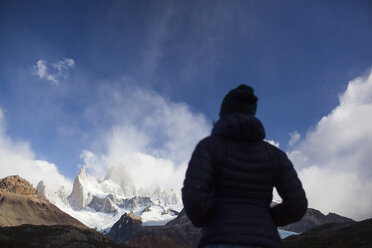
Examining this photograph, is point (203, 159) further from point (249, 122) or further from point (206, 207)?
point (249, 122)

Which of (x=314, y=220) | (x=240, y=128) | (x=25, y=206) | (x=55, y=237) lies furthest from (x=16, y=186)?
(x=240, y=128)

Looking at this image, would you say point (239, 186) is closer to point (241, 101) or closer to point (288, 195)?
point (288, 195)

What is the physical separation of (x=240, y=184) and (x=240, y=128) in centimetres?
75

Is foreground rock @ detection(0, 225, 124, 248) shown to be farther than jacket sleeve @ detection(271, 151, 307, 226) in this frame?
Yes

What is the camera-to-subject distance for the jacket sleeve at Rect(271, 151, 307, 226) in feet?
11.6

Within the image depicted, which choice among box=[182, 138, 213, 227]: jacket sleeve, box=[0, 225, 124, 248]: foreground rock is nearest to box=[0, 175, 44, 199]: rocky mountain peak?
box=[0, 225, 124, 248]: foreground rock

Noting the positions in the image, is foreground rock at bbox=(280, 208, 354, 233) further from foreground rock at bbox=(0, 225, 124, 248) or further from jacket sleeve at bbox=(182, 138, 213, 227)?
jacket sleeve at bbox=(182, 138, 213, 227)

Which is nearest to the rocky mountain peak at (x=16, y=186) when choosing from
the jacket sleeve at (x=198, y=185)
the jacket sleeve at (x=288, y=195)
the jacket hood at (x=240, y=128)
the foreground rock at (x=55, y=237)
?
the foreground rock at (x=55, y=237)

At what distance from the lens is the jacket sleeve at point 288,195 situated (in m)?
3.55

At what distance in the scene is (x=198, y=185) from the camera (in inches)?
122

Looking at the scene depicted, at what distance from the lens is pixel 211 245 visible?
315cm

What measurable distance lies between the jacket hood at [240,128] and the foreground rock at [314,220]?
174 m

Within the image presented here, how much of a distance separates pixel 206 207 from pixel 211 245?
450mm

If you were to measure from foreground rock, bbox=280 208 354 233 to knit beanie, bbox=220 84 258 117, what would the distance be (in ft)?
570
